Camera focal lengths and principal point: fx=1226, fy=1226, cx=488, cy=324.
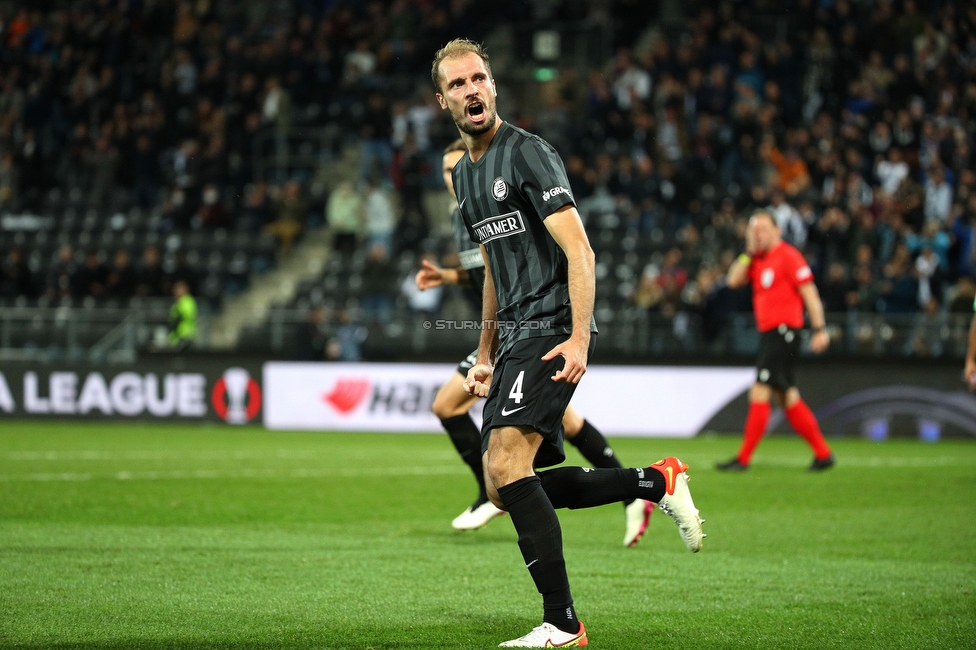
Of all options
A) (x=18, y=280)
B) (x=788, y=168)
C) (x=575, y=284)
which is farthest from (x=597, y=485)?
(x=18, y=280)

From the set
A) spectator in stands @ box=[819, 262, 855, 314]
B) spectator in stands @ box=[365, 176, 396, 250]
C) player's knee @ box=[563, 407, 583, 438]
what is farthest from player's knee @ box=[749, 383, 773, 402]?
spectator in stands @ box=[365, 176, 396, 250]

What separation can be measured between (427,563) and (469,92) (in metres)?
2.90

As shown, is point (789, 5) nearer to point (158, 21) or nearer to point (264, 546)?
point (158, 21)

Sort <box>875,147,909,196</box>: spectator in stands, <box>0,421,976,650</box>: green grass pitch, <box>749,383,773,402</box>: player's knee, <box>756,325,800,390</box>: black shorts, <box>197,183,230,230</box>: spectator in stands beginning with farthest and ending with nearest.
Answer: <box>197,183,230,230</box>: spectator in stands, <box>875,147,909,196</box>: spectator in stands, <box>749,383,773,402</box>: player's knee, <box>756,325,800,390</box>: black shorts, <box>0,421,976,650</box>: green grass pitch

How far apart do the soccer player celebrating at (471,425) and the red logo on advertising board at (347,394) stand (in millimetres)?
9897

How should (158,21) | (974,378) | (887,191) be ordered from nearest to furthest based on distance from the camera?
1. (974,378)
2. (887,191)
3. (158,21)

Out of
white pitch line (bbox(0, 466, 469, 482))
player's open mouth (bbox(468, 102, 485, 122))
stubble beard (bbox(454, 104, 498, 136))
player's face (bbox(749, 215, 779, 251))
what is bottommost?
white pitch line (bbox(0, 466, 469, 482))

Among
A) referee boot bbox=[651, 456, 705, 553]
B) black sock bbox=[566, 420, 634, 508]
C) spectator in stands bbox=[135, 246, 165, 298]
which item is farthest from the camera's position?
spectator in stands bbox=[135, 246, 165, 298]

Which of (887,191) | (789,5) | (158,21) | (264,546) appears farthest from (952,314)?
(158,21)

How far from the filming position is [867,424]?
1662cm

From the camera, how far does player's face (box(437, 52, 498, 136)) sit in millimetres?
4867

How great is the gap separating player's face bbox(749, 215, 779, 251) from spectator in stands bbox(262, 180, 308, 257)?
42.6ft

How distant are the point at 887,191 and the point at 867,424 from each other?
4012 millimetres

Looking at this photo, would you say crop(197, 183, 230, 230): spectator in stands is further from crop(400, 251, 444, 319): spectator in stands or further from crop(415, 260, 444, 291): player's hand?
crop(415, 260, 444, 291): player's hand
